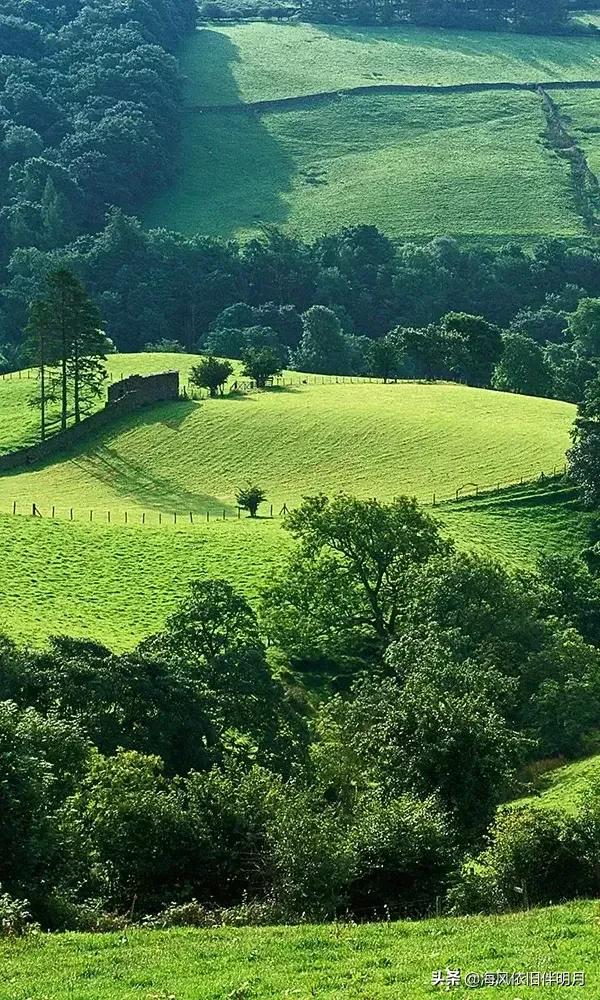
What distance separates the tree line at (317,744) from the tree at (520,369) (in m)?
53.4

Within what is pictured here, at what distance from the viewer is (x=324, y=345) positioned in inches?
5935

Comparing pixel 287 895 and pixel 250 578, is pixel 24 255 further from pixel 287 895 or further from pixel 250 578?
pixel 287 895

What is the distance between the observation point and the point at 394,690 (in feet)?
154

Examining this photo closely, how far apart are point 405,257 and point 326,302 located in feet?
45.3

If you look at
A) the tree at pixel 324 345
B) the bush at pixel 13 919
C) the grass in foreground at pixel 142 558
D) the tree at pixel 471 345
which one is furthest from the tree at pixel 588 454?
the bush at pixel 13 919

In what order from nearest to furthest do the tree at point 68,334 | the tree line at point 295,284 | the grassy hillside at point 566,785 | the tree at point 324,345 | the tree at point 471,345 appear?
the grassy hillside at point 566,785 < the tree at point 68,334 < the tree at point 471,345 < the tree at point 324,345 < the tree line at point 295,284

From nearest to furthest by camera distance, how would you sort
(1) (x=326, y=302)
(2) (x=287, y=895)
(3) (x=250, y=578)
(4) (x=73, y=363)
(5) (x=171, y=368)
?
(2) (x=287, y=895), (3) (x=250, y=578), (4) (x=73, y=363), (5) (x=171, y=368), (1) (x=326, y=302)

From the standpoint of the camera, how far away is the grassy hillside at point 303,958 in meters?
24.0

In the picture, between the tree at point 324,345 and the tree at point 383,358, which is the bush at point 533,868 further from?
the tree at point 324,345

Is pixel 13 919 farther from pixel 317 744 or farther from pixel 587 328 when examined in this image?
pixel 587 328

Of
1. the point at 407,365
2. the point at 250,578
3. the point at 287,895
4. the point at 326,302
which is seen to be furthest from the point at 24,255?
the point at 287,895

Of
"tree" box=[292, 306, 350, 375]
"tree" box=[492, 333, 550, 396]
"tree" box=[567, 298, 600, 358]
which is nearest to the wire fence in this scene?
"tree" box=[492, 333, 550, 396]

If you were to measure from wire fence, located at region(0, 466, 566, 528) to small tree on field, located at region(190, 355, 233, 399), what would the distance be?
2455 cm

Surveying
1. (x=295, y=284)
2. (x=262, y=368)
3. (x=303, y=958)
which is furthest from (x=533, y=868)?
(x=295, y=284)
